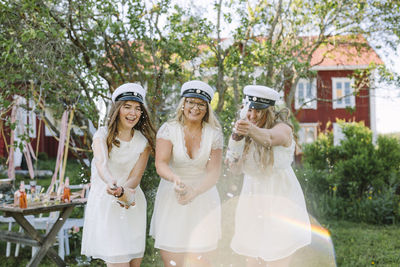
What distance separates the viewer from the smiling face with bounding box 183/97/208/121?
3.18m

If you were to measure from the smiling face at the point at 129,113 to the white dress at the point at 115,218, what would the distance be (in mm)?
149

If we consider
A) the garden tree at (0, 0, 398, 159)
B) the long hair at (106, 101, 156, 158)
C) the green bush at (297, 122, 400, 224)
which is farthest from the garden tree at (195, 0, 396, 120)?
the long hair at (106, 101, 156, 158)

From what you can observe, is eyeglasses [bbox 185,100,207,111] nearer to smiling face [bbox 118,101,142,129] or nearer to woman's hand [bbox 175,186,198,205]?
smiling face [bbox 118,101,142,129]

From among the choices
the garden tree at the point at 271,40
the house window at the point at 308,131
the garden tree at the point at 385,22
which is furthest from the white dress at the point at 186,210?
the house window at the point at 308,131

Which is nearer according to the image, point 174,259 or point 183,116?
point 174,259

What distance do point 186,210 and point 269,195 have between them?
0.65 meters

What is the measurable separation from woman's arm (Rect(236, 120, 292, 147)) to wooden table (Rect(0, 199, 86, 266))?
3.10m

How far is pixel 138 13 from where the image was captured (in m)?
6.01

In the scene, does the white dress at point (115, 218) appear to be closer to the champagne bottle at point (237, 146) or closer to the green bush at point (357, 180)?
the champagne bottle at point (237, 146)

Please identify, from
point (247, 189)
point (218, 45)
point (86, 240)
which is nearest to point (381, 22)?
point (218, 45)

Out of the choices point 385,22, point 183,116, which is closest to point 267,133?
point 183,116

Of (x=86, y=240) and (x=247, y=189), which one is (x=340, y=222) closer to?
(x=247, y=189)

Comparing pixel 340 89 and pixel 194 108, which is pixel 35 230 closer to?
pixel 194 108

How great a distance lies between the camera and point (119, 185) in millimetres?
3068
